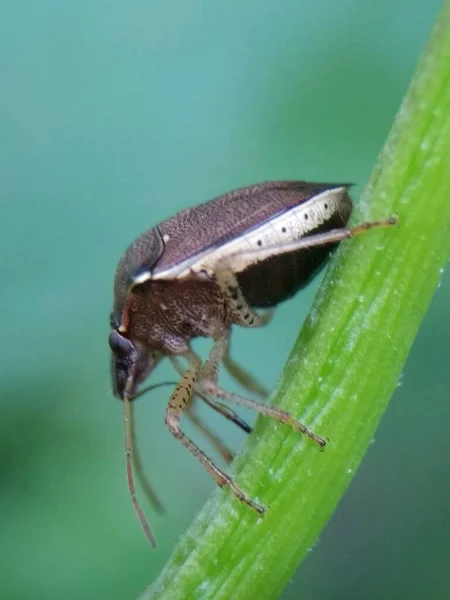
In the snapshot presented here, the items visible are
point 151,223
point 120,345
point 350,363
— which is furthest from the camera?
point 151,223

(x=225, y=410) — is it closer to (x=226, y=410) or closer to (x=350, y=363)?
(x=226, y=410)

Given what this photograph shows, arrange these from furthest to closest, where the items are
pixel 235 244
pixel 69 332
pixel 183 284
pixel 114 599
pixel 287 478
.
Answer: pixel 69 332, pixel 114 599, pixel 183 284, pixel 235 244, pixel 287 478

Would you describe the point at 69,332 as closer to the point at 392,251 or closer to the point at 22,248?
the point at 22,248

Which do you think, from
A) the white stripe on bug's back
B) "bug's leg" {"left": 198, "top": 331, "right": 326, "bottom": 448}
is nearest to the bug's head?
"bug's leg" {"left": 198, "top": 331, "right": 326, "bottom": 448}

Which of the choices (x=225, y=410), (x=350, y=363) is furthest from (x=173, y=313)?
(x=350, y=363)

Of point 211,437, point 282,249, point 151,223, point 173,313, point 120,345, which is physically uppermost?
point 151,223

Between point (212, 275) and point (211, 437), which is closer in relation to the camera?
point (212, 275)

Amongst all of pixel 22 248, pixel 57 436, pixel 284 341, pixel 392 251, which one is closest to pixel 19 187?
pixel 22 248

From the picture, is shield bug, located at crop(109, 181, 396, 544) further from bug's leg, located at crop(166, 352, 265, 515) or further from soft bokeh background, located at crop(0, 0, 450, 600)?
soft bokeh background, located at crop(0, 0, 450, 600)
